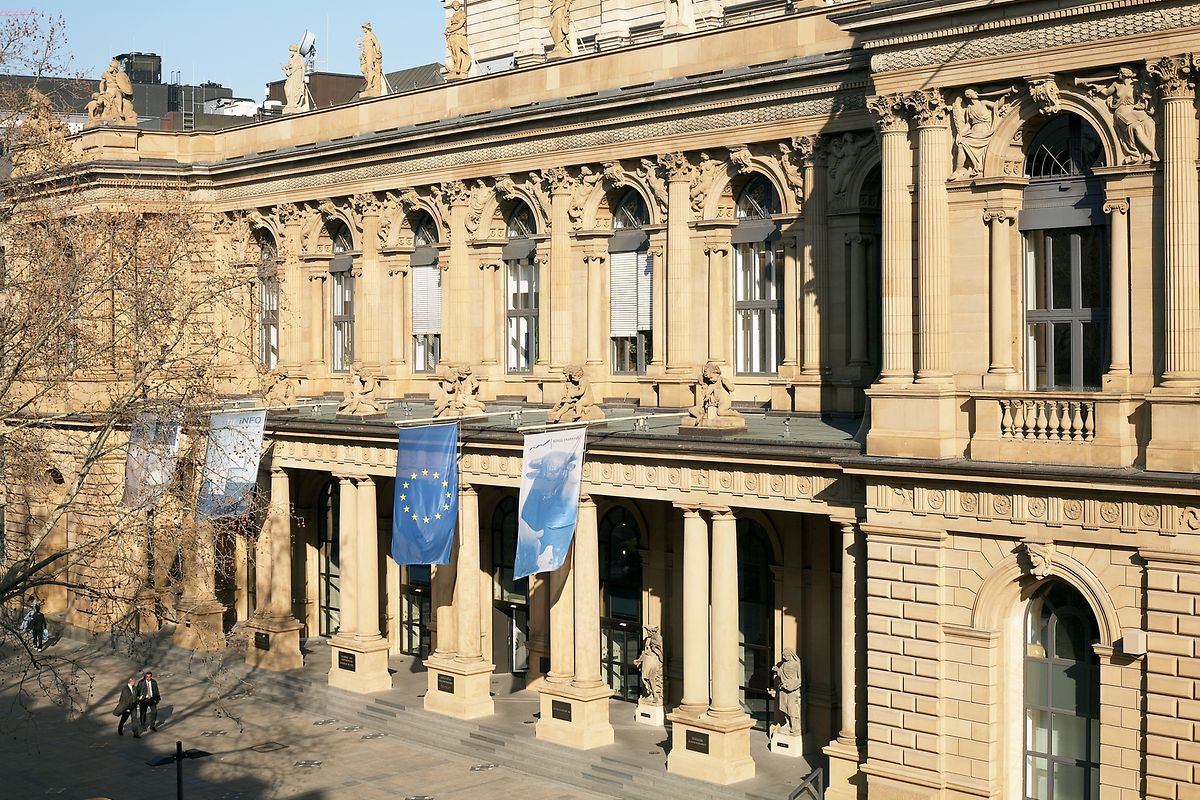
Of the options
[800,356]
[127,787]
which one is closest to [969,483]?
[800,356]

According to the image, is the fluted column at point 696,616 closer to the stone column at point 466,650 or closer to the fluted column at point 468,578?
the stone column at point 466,650

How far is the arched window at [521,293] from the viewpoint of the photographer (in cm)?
5122

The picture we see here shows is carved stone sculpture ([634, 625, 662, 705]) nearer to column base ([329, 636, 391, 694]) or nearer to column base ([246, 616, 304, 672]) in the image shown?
column base ([329, 636, 391, 694])

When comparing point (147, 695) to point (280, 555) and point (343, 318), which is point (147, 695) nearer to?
point (280, 555)

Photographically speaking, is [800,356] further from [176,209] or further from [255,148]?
[255,148]

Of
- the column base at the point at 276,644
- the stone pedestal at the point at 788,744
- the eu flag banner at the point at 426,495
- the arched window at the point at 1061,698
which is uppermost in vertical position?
the eu flag banner at the point at 426,495

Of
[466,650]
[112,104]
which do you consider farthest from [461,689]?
[112,104]

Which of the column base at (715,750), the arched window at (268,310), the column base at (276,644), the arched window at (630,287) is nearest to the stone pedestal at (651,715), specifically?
the column base at (715,750)

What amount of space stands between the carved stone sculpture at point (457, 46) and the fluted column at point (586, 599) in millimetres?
18302

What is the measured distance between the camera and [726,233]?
44.8m

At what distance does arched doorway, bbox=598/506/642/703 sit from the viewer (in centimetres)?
4609

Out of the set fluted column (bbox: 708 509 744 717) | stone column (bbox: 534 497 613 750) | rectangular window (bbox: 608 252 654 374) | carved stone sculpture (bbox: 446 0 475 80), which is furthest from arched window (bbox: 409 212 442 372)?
fluted column (bbox: 708 509 744 717)

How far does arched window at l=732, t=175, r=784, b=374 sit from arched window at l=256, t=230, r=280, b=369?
21180mm

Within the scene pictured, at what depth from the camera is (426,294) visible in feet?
181
